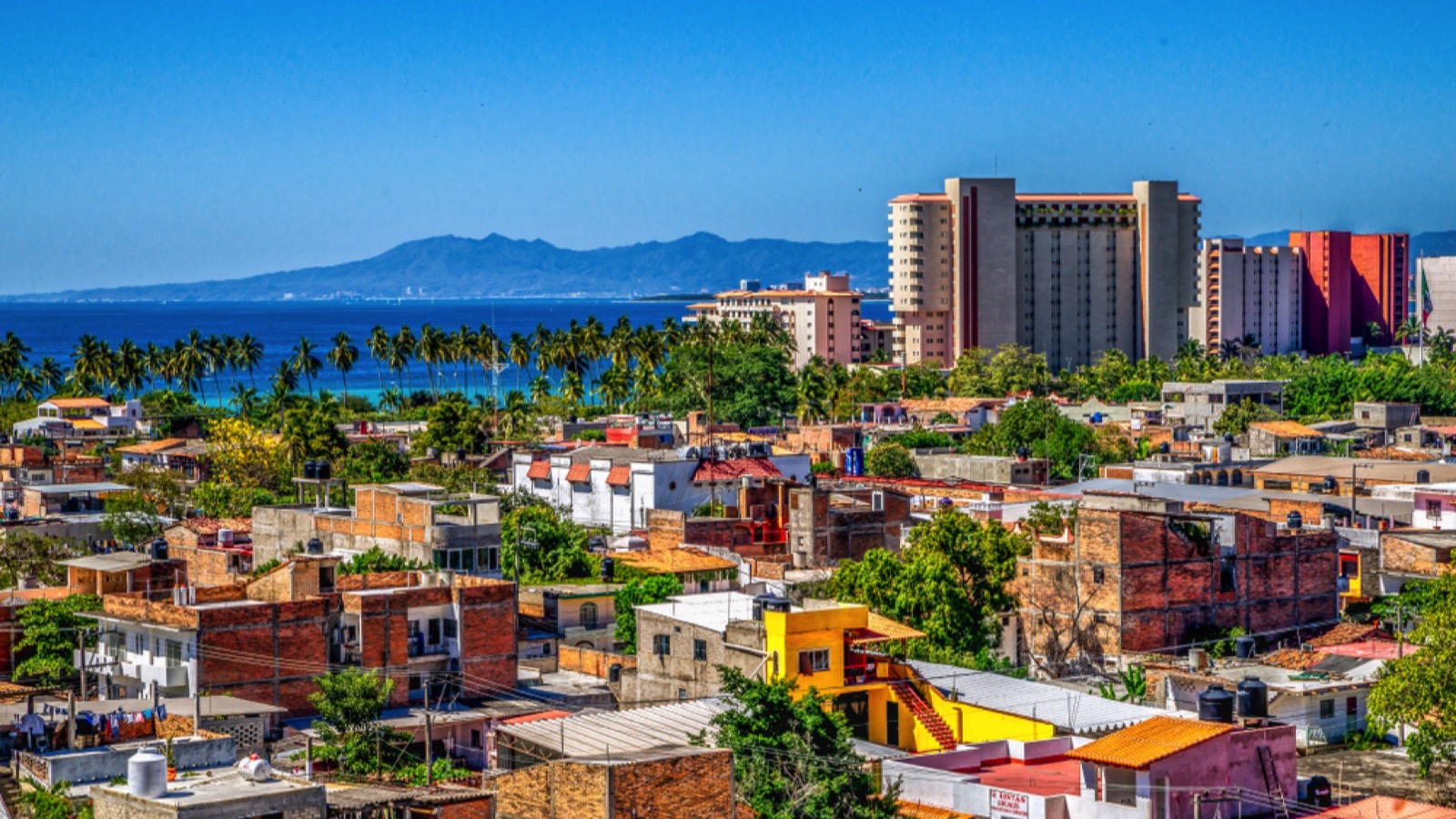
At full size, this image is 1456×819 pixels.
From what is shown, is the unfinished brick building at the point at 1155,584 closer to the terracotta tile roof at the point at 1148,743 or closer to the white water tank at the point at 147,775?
the terracotta tile roof at the point at 1148,743

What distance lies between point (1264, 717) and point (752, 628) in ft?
31.5

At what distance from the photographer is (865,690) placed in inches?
1494

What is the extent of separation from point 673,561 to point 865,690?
70.7ft

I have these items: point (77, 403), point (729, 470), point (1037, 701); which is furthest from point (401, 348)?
point (1037, 701)

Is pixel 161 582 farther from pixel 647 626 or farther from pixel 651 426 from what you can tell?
pixel 651 426

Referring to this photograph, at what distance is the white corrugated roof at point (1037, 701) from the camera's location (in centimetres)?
3719

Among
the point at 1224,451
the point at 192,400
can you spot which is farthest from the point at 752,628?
the point at 192,400

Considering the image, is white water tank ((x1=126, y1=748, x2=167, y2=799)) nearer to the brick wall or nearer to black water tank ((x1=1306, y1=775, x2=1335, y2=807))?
black water tank ((x1=1306, y1=775, x2=1335, y2=807))

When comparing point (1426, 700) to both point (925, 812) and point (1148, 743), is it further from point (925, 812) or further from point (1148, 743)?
point (925, 812)

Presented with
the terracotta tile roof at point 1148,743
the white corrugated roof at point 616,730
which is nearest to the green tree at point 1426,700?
A: the terracotta tile roof at point 1148,743

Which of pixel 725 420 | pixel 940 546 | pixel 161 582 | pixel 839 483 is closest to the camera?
pixel 161 582

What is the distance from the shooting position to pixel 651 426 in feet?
327

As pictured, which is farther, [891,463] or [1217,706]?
→ [891,463]

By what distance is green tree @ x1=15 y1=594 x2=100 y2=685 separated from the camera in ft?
140
